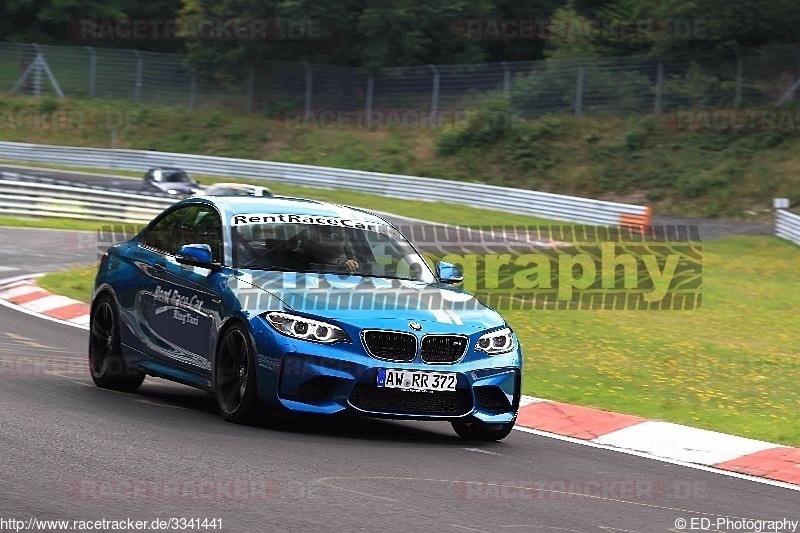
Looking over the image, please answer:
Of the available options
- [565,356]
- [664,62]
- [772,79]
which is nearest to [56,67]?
[664,62]

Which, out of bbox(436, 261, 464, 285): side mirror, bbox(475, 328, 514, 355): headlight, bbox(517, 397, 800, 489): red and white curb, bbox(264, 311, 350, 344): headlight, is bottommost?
bbox(517, 397, 800, 489): red and white curb

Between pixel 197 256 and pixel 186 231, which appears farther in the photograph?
pixel 186 231

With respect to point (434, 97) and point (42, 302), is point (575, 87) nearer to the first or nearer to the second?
point (434, 97)

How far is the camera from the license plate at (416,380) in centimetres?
841

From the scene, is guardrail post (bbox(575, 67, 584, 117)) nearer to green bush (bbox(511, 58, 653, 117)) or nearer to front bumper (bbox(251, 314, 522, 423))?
green bush (bbox(511, 58, 653, 117))

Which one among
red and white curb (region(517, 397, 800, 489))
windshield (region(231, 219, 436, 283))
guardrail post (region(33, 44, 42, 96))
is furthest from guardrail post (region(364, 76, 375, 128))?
windshield (region(231, 219, 436, 283))

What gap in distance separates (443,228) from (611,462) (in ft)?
81.5

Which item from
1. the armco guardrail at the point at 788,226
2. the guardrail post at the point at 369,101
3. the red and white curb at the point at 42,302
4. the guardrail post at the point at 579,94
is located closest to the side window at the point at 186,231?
the red and white curb at the point at 42,302

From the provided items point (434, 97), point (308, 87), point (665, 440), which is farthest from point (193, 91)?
point (665, 440)

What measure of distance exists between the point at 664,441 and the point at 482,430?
1.46m

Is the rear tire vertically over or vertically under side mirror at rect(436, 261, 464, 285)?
under

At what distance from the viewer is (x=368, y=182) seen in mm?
44719

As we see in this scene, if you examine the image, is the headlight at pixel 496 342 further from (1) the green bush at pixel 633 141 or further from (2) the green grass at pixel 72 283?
(1) the green bush at pixel 633 141

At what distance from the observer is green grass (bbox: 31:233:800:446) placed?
11.8 metres
